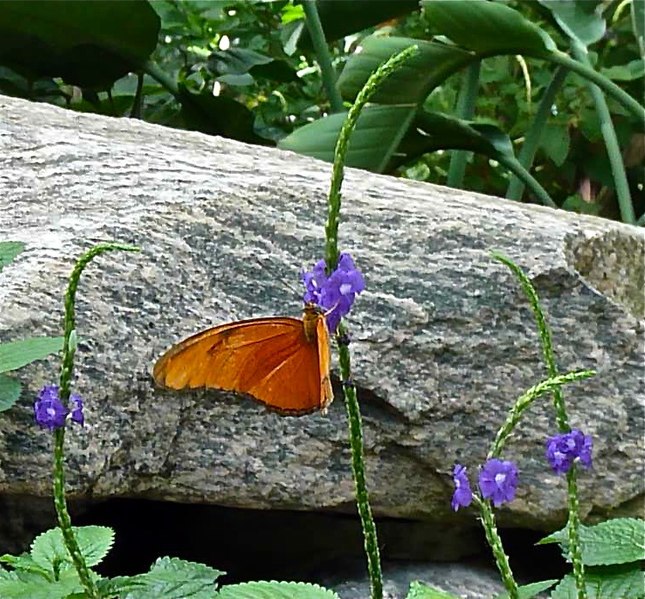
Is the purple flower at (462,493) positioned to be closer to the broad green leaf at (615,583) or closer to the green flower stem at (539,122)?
the broad green leaf at (615,583)

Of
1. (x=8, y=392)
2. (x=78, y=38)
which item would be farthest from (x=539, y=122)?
(x=8, y=392)

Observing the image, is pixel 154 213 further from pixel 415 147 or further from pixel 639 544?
pixel 415 147

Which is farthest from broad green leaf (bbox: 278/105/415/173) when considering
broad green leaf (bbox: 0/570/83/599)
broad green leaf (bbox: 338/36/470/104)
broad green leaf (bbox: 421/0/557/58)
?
broad green leaf (bbox: 0/570/83/599)

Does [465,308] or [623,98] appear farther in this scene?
[623,98]

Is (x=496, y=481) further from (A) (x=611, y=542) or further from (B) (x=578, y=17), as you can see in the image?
(B) (x=578, y=17)

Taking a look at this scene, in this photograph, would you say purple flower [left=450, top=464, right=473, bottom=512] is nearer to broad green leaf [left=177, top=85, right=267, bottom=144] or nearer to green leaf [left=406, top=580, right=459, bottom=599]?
green leaf [left=406, top=580, right=459, bottom=599]

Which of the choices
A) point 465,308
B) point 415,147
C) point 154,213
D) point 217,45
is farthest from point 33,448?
point 217,45
